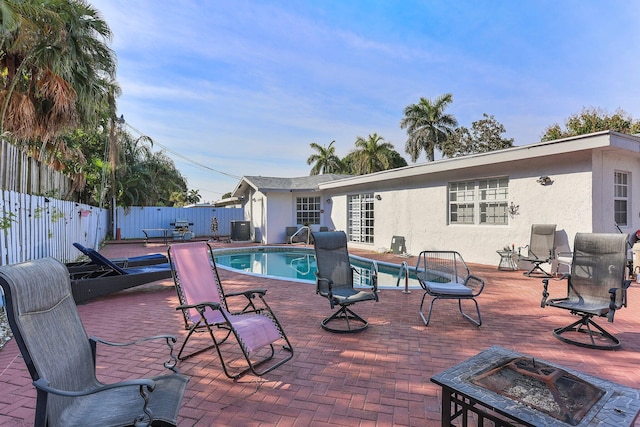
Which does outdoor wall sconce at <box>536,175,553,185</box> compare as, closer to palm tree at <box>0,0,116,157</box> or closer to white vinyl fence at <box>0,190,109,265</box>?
white vinyl fence at <box>0,190,109,265</box>

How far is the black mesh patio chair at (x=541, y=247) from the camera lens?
8.43 meters

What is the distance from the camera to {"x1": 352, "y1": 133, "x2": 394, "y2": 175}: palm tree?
103 feet

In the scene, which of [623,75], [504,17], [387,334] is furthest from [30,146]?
[623,75]

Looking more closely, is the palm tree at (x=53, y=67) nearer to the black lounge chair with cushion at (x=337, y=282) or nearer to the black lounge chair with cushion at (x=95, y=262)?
the black lounge chair with cushion at (x=95, y=262)

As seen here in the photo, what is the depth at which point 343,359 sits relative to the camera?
147 inches

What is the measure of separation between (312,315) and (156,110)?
17.6m

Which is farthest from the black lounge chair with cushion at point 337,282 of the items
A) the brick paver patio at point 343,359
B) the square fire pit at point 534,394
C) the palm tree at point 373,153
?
the palm tree at point 373,153

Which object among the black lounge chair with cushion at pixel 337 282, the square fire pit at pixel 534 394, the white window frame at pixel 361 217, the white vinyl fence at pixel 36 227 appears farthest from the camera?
the white window frame at pixel 361 217

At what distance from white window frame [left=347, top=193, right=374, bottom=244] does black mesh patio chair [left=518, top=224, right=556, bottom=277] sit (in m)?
7.00

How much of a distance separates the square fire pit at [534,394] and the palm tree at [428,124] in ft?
98.4

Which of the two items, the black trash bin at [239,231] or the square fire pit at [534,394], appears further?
the black trash bin at [239,231]

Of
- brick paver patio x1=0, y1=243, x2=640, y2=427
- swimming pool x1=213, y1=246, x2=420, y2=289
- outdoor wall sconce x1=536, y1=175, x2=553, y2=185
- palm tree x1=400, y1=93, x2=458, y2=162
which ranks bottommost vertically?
swimming pool x1=213, y1=246, x2=420, y2=289

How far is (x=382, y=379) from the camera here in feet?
10.7

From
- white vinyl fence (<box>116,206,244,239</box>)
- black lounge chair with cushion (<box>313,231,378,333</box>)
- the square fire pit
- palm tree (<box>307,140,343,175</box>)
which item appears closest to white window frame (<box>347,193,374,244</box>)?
white vinyl fence (<box>116,206,244,239</box>)
